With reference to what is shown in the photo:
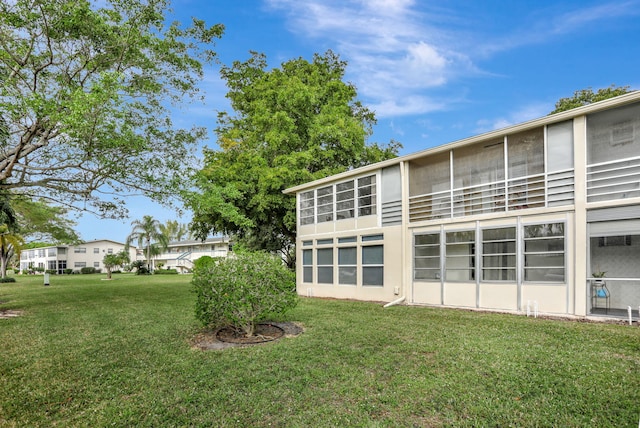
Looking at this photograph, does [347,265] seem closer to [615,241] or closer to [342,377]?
[615,241]

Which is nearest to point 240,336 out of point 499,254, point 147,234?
point 499,254

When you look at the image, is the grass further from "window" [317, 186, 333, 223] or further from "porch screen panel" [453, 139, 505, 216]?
"window" [317, 186, 333, 223]

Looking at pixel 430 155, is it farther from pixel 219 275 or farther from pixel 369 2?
pixel 219 275

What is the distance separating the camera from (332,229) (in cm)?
1437

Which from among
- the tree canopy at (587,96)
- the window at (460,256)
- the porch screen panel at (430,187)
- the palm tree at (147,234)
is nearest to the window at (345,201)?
the porch screen panel at (430,187)

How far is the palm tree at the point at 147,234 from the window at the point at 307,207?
35916 mm

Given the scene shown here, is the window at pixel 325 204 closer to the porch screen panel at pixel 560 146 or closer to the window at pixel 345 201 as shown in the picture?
the window at pixel 345 201

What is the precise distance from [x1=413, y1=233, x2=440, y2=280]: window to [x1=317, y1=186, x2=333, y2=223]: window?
13.9 feet

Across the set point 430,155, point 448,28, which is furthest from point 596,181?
point 448,28

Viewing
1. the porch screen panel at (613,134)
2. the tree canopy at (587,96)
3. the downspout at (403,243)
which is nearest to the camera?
the porch screen panel at (613,134)

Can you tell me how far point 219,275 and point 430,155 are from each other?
7.81 meters

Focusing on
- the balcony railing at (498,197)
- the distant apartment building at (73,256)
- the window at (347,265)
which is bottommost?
the distant apartment building at (73,256)

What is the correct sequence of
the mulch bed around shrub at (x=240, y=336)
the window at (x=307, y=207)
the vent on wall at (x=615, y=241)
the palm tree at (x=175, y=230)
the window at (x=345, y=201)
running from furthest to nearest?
the palm tree at (x=175, y=230) → the window at (x=307, y=207) → the window at (x=345, y=201) → the vent on wall at (x=615, y=241) → the mulch bed around shrub at (x=240, y=336)

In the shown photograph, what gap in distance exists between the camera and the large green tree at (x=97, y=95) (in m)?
9.91
